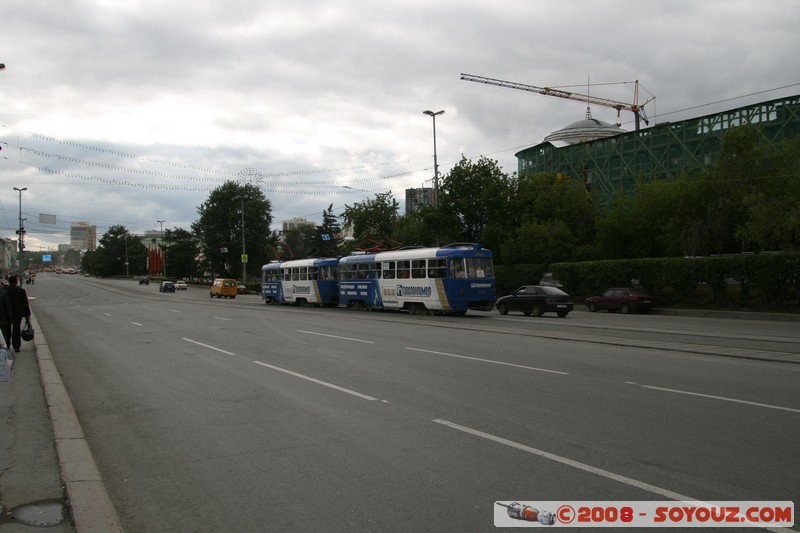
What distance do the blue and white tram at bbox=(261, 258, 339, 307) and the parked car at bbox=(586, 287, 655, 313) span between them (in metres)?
15.6

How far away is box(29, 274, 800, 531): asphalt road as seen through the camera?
5.11 metres

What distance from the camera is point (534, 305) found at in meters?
30.1

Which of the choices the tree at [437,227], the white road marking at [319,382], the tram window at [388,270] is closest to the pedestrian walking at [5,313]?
the white road marking at [319,382]

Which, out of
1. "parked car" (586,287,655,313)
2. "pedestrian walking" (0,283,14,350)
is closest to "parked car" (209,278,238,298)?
"parked car" (586,287,655,313)

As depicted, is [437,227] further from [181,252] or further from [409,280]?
[181,252]

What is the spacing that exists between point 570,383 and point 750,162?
32487 mm

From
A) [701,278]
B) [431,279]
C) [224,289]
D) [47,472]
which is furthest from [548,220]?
[47,472]

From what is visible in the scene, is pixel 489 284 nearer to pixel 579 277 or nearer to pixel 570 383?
pixel 579 277

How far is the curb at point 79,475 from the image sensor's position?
4684 millimetres

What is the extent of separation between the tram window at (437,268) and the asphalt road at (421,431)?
550 inches

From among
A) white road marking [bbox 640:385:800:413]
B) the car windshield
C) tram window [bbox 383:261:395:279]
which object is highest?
tram window [bbox 383:261:395:279]

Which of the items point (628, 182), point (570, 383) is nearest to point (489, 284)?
point (570, 383)

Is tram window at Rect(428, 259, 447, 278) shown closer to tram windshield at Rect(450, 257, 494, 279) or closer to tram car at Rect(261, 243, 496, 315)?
tram car at Rect(261, 243, 496, 315)

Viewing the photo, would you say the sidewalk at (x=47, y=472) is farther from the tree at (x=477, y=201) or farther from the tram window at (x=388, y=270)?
the tree at (x=477, y=201)
